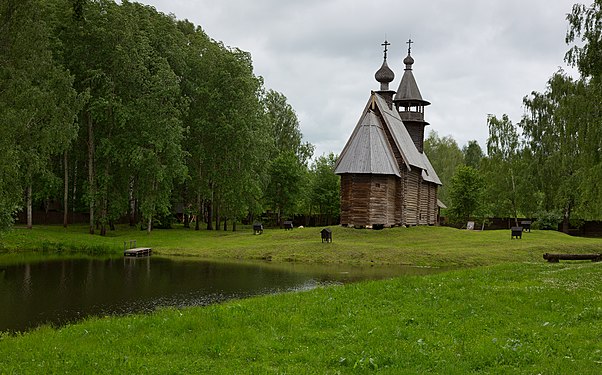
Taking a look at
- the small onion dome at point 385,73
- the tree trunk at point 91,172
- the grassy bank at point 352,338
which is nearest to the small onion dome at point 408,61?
the small onion dome at point 385,73

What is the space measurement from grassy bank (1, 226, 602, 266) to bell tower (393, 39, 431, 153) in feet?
49.9

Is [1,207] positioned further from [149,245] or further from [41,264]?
[149,245]

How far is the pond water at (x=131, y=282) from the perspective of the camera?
→ 1691 cm

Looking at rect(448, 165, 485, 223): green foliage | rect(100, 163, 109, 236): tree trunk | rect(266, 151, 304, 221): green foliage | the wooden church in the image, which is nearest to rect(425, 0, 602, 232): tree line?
rect(448, 165, 485, 223): green foliage

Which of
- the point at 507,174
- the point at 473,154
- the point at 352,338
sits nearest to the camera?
the point at 352,338

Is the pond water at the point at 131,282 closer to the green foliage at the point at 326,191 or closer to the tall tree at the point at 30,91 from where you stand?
the tall tree at the point at 30,91

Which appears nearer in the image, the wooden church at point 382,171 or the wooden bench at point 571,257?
the wooden bench at point 571,257

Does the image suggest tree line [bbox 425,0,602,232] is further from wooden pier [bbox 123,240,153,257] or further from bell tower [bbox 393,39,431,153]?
wooden pier [bbox 123,240,153,257]

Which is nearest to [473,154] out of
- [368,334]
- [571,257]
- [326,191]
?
[326,191]

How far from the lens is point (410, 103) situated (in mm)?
57625

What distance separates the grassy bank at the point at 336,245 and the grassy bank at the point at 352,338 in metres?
18.5

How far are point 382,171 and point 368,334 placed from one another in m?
34.1

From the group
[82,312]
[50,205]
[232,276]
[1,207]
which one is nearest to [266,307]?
[82,312]

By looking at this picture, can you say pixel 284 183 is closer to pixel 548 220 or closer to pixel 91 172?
pixel 91 172
